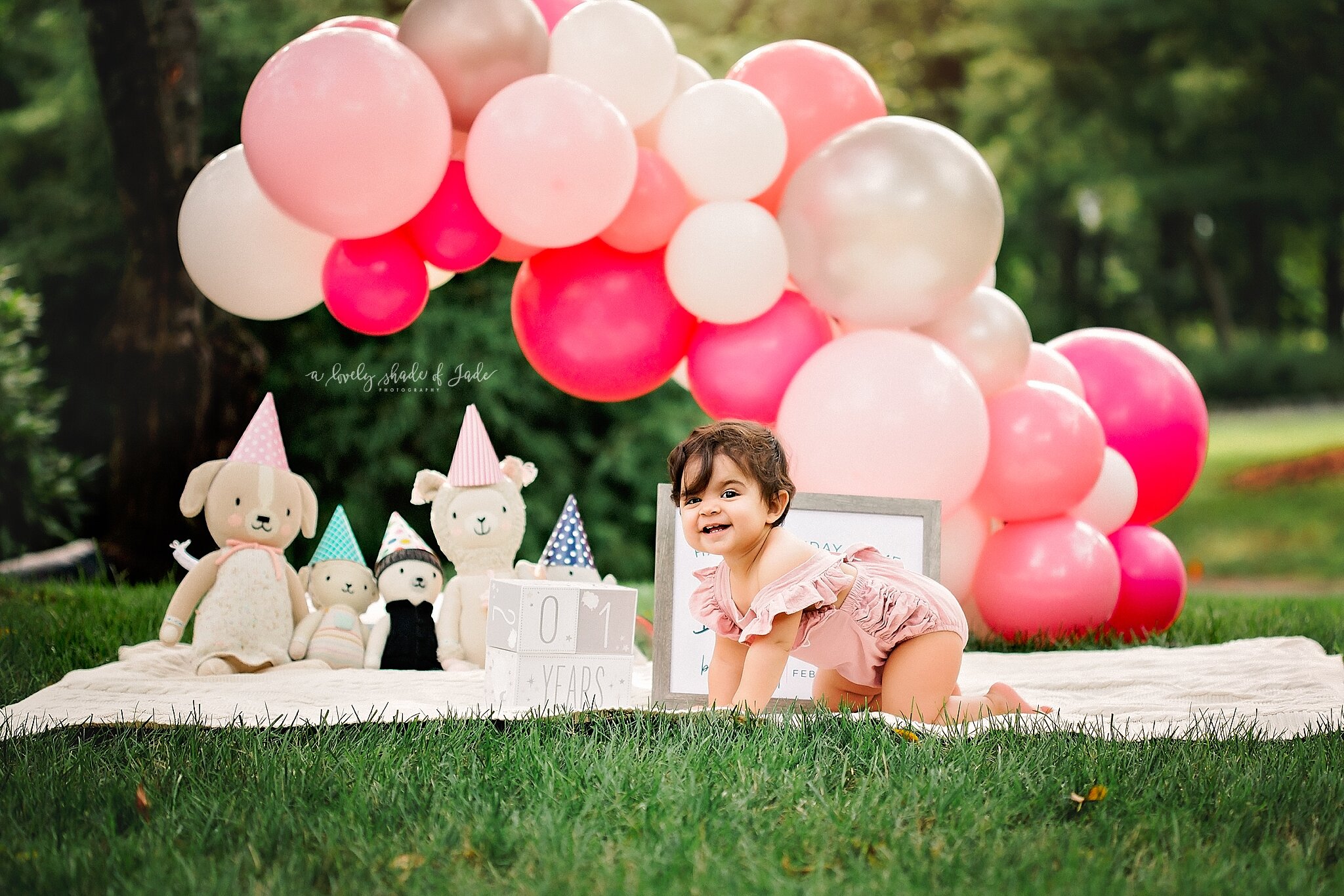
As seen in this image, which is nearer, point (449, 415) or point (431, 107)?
point (431, 107)

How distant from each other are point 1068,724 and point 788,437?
1365 mm

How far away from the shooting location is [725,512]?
6.97ft

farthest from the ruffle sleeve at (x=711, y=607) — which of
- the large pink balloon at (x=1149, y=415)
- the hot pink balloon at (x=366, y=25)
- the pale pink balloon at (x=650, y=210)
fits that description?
the large pink balloon at (x=1149, y=415)

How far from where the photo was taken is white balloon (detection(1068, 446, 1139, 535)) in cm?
384

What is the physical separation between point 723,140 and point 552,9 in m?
0.72

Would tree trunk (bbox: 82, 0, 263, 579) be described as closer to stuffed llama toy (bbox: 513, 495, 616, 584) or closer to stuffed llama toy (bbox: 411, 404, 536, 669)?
stuffed llama toy (bbox: 411, 404, 536, 669)

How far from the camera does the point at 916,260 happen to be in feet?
10.7

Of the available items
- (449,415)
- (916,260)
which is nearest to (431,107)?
(916,260)

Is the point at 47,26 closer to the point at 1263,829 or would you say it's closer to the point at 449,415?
the point at 449,415

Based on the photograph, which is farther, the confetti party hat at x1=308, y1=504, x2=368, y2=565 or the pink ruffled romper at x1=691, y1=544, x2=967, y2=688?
the confetti party hat at x1=308, y1=504, x2=368, y2=565

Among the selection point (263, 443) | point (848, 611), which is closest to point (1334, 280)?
point (848, 611)

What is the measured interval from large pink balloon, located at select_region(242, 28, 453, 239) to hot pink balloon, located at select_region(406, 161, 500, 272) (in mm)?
209

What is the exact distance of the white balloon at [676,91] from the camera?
354 cm

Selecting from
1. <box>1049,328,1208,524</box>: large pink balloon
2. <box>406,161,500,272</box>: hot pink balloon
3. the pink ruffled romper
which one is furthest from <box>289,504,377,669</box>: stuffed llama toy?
<box>1049,328,1208,524</box>: large pink balloon
